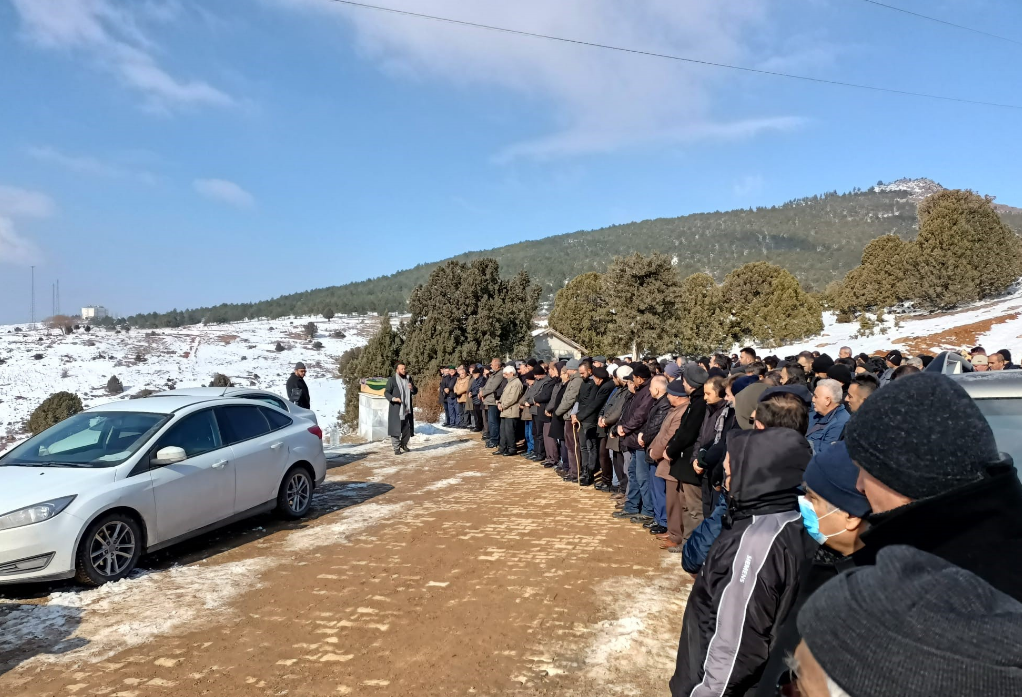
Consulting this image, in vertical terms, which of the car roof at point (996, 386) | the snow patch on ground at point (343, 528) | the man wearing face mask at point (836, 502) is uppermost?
the car roof at point (996, 386)

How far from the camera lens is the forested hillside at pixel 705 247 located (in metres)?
112

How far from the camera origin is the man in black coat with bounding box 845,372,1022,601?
4.69 feet

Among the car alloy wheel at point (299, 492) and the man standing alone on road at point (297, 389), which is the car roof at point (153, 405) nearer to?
the car alloy wheel at point (299, 492)

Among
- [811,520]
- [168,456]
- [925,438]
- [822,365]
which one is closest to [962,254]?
[822,365]

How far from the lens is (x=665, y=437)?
26.0 feet

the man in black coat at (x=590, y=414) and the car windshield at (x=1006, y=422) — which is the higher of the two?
the car windshield at (x=1006, y=422)

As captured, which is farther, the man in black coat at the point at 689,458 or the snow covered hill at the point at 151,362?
the snow covered hill at the point at 151,362

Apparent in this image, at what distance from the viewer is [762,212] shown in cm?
14975

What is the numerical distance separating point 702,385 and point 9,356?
217ft

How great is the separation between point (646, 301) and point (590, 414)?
3100 cm

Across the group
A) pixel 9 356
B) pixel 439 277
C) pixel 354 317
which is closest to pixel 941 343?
pixel 439 277

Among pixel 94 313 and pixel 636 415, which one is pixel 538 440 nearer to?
pixel 636 415

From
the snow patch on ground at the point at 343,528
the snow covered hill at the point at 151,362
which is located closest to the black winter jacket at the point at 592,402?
the snow patch on ground at the point at 343,528

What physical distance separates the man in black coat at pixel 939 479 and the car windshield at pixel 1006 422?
235cm
